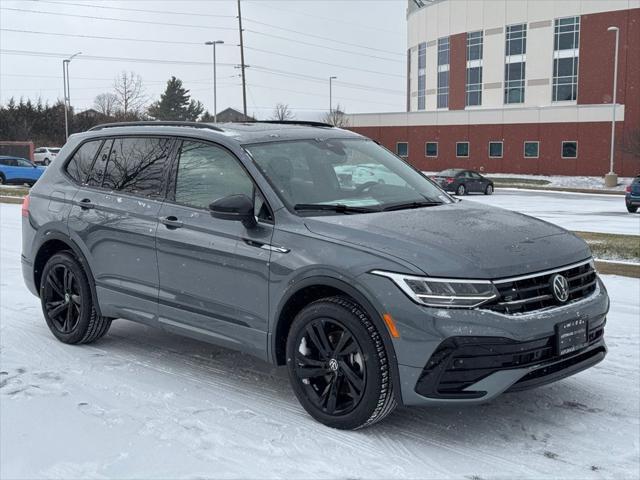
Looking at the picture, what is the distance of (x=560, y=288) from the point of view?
4223 mm

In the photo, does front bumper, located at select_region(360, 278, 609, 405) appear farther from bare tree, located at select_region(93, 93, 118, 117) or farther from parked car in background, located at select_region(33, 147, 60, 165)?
bare tree, located at select_region(93, 93, 118, 117)

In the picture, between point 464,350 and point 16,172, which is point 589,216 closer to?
point 464,350

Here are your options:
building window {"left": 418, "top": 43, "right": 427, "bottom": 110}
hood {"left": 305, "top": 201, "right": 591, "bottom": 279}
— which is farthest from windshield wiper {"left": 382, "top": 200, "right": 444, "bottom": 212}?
building window {"left": 418, "top": 43, "right": 427, "bottom": 110}

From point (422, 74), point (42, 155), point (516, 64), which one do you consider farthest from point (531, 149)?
point (42, 155)

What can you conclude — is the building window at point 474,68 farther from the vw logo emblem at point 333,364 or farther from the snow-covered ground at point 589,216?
the vw logo emblem at point 333,364

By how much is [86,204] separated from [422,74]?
222 ft

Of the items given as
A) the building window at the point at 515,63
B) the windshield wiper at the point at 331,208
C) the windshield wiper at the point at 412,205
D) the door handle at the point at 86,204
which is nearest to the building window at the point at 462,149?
the building window at the point at 515,63

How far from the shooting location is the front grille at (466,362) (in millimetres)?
3900

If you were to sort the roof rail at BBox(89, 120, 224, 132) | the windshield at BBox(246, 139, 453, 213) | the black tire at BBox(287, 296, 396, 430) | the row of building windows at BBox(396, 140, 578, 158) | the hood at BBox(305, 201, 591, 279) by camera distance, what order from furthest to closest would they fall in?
the row of building windows at BBox(396, 140, 578, 158)
the roof rail at BBox(89, 120, 224, 132)
the windshield at BBox(246, 139, 453, 213)
the black tire at BBox(287, 296, 396, 430)
the hood at BBox(305, 201, 591, 279)

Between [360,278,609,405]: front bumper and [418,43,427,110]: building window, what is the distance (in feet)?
224

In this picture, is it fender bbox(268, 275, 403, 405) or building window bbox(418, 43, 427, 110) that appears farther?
building window bbox(418, 43, 427, 110)

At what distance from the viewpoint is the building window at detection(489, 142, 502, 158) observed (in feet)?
190

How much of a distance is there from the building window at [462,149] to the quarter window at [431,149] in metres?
2.05

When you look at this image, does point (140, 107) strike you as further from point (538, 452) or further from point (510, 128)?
point (538, 452)
